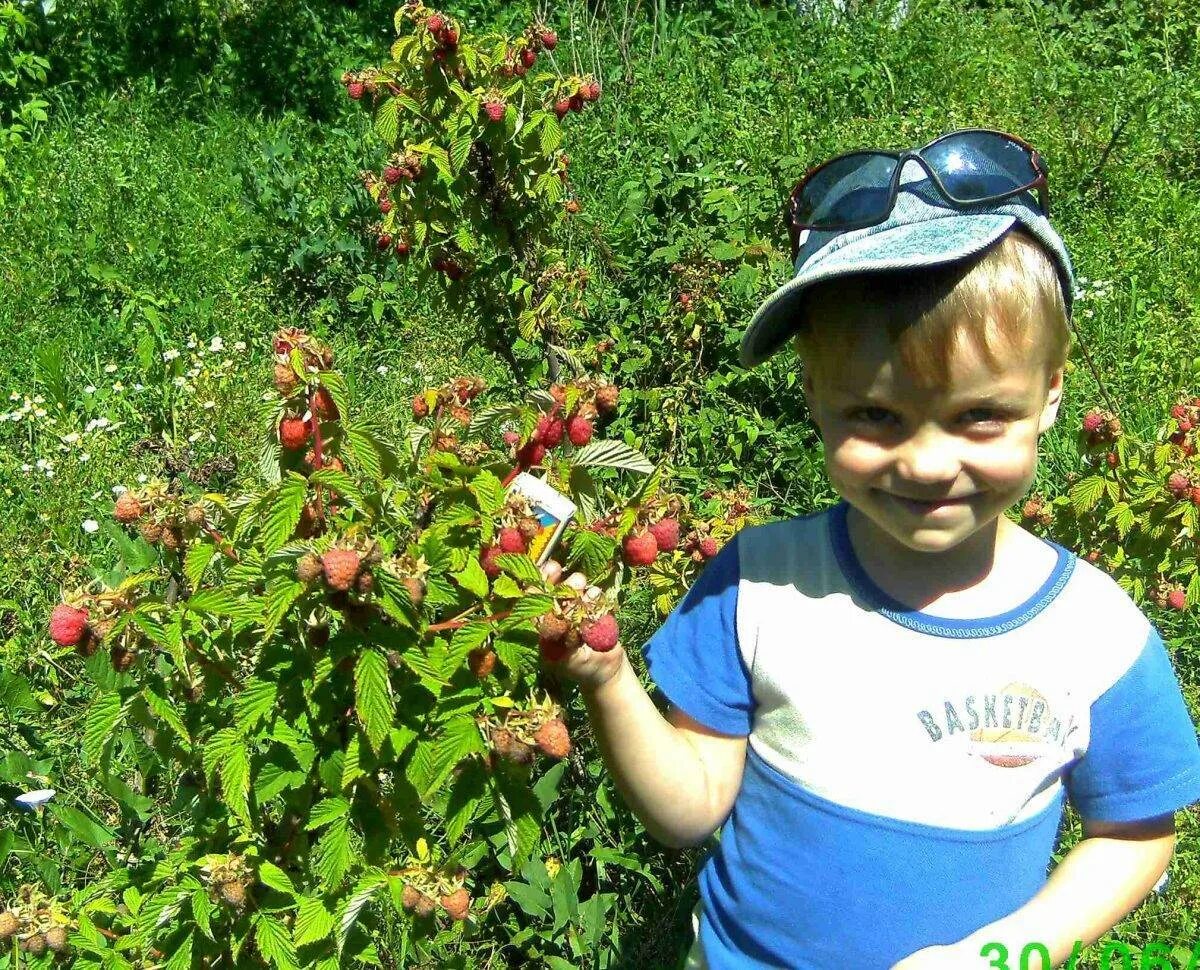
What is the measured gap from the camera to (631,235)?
3.66m

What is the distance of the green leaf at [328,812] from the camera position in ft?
4.86

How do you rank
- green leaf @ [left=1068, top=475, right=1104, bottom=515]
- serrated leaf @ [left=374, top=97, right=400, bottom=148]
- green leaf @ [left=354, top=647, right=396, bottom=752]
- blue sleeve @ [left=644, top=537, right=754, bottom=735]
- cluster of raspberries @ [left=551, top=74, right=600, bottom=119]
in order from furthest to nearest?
cluster of raspberries @ [left=551, top=74, right=600, bottom=119] → serrated leaf @ [left=374, top=97, right=400, bottom=148] → green leaf @ [left=1068, top=475, right=1104, bottom=515] → blue sleeve @ [left=644, top=537, right=754, bottom=735] → green leaf @ [left=354, top=647, right=396, bottom=752]

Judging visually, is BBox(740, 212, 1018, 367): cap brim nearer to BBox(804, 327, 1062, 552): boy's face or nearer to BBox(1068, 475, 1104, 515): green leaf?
BBox(804, 327, 1062, 552): boy's face

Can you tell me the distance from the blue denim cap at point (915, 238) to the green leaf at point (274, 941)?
874 mm

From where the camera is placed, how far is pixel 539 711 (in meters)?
1.37

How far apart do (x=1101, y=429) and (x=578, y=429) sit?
1369mm

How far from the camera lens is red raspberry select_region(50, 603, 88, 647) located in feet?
4.61

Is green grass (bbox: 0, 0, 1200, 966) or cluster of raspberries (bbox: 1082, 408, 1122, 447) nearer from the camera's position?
cluster of raspberries (bbox: 1082, 408, 1122, 447)

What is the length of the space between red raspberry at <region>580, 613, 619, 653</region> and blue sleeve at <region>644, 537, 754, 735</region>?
0.30 meters

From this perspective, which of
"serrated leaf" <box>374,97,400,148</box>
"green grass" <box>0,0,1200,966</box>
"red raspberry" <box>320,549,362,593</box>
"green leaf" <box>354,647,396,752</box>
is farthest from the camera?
"green grass" <box>0,0,1200,966</box>

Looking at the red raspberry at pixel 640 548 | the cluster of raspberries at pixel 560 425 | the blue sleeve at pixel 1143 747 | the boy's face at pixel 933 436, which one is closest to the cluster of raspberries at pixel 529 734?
the red raspberry at pixel 640 548

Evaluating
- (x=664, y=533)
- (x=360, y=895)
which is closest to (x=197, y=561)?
(x=360, y=895)

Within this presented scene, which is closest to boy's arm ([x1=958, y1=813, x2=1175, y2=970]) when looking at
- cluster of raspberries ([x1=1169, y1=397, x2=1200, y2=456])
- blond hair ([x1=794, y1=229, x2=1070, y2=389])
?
blond hair ([x1=794, y1=229, x2=1070, y2=389])

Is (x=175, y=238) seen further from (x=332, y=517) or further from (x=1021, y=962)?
(x=1021, y=962)
